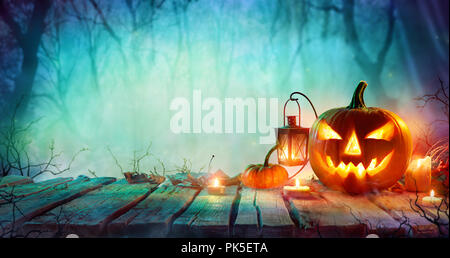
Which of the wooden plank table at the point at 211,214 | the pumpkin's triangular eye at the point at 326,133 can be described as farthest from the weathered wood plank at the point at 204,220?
the pumpkin's triangular eye at the point at 326,133

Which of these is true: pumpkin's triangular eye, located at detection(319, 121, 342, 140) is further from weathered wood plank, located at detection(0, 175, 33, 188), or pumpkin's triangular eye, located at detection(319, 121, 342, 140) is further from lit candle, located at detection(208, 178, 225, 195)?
weathered wood plank, located at detection(0, 175, 33, 188)

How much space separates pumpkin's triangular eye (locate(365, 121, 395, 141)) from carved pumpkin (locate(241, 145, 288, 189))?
60 centimetres

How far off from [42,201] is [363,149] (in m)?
1.89

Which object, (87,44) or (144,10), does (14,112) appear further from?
(144,10)

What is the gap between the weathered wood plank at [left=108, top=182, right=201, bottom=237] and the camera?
5.60 feet

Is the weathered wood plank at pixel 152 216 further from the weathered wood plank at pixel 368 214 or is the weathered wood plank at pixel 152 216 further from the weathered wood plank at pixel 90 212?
the weathered wood plank at pixel 368 214

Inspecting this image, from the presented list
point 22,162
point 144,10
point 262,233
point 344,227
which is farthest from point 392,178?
point 22,162

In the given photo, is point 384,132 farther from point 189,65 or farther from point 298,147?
point 189,65

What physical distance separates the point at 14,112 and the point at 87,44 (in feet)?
2.91

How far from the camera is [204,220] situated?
175 cm

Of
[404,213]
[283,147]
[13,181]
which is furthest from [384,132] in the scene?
[13,181]

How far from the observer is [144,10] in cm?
326

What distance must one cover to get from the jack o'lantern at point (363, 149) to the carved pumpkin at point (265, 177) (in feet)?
0.95

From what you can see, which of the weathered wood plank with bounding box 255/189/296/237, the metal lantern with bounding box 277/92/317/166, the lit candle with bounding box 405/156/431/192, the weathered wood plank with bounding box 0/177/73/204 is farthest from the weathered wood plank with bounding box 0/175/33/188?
the lit candle with bounding box 405/156/431/192
